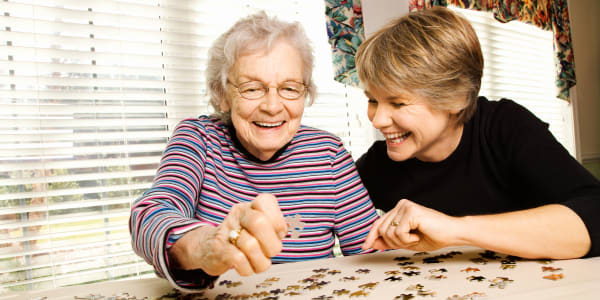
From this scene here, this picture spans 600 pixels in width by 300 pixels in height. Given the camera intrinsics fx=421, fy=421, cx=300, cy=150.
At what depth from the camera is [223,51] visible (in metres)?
1.65

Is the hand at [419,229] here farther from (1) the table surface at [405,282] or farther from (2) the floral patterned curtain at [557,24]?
(2) the floral patterned curtain at [557,24]

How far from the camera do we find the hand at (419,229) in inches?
49.2

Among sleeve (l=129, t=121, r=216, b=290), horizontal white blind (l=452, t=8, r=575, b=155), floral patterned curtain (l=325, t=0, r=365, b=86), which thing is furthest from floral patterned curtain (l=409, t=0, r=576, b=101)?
sleeve (l=129, t=121, r=216, b=290)

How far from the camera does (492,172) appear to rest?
186 cm

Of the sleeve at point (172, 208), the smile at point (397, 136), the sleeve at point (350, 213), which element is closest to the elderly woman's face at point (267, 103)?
the sleeve at point (172, 208)

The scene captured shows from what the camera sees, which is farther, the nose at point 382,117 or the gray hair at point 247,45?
the nose at point 382,117

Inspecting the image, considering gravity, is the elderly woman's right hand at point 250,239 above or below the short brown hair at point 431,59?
below

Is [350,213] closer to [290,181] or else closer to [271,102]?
[290,181]

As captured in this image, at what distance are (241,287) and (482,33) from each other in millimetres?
5432

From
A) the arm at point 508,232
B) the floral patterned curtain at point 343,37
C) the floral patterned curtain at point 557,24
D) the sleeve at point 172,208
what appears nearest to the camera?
the sleeve at point 172,208

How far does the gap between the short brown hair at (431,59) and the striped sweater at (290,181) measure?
0.40 m

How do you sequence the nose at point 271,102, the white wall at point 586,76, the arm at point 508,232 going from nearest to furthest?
1. the arm at point 508,232
2. the nose at point 271,102
3. the white wall at point 586,76

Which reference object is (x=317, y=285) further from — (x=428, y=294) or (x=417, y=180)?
(x=417, y=180)

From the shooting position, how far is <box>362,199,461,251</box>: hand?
4.10 feet
